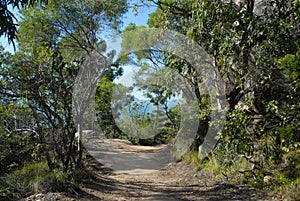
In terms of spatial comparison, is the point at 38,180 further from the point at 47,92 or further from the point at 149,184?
the point at 149,184

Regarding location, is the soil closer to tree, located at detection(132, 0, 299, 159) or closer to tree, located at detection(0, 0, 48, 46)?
tree, located at detection(132, 0, 299, 159)

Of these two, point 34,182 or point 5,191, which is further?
point 34,182

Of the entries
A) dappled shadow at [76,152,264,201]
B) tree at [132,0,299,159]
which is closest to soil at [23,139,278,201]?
dappled shadow at [76,152,264,201]

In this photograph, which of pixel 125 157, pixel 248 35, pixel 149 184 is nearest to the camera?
pixel 248 35

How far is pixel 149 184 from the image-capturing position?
7.23 metres

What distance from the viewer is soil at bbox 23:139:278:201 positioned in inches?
210

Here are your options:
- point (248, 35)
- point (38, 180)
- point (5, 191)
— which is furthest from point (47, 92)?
point (248, 35)

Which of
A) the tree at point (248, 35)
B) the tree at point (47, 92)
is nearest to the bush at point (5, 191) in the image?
the tree at point (47, 92)

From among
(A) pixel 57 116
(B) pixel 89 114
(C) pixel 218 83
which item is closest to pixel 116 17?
(B) pixel 89 114

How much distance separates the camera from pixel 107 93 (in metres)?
11.8

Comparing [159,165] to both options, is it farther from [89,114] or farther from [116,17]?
[116,17]

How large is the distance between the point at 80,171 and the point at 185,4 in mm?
4686

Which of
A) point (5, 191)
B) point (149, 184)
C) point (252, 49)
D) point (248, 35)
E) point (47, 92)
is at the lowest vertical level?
point (149, 184)

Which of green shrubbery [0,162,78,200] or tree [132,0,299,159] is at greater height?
tree [132,0,299,159]
